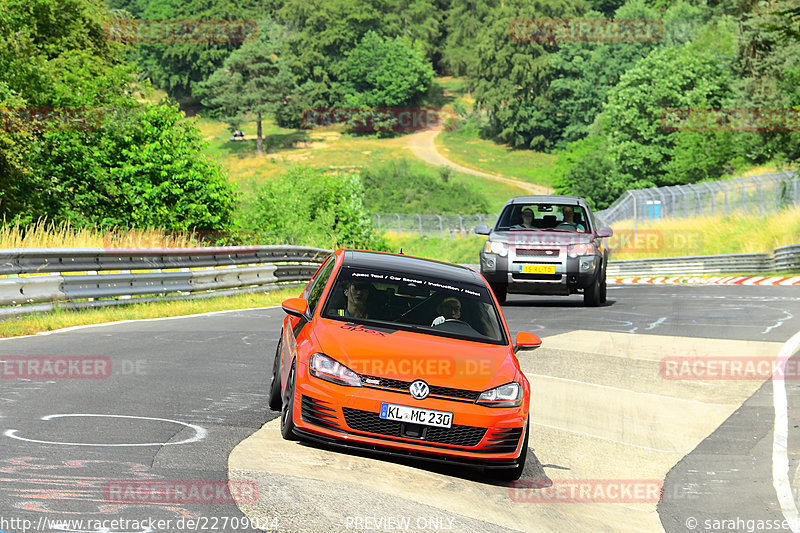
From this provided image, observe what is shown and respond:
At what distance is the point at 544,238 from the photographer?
18625 millimetres

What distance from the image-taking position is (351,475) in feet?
21.7

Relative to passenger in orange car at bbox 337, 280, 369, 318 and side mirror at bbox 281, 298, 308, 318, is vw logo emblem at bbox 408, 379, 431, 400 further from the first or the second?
side mirror at bbox 281, 298, 308, 318

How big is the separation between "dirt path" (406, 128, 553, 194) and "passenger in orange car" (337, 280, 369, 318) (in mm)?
104423

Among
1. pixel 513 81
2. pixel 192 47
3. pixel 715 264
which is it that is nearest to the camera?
pixel 715 264

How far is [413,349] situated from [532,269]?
37.5 feet

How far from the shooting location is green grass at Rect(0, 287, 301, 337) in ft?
46.0

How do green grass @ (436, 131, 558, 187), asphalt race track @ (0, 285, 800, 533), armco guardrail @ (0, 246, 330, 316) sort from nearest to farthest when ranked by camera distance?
1. asphalt race track @ (0, 285, 800, 533)
2. armco guardrail @ (0, 246, 330, 316)
3. green grass @ (436, 131, 558, 187)

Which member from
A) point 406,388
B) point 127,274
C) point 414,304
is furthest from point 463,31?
point 406,388

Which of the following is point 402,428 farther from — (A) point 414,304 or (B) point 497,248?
(B) point 497,248

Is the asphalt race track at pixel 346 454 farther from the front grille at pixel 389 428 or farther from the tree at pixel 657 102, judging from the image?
the tree at pixel 657 102

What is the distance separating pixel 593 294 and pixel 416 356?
13.4 m

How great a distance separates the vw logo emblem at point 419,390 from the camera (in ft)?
23.0

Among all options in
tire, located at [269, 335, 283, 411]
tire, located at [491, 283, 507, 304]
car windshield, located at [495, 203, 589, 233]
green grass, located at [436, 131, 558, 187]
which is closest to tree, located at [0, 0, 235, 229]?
tire, located at [491, 283, 507, 304]

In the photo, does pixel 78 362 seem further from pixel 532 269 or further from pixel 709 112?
pixel 709 112
